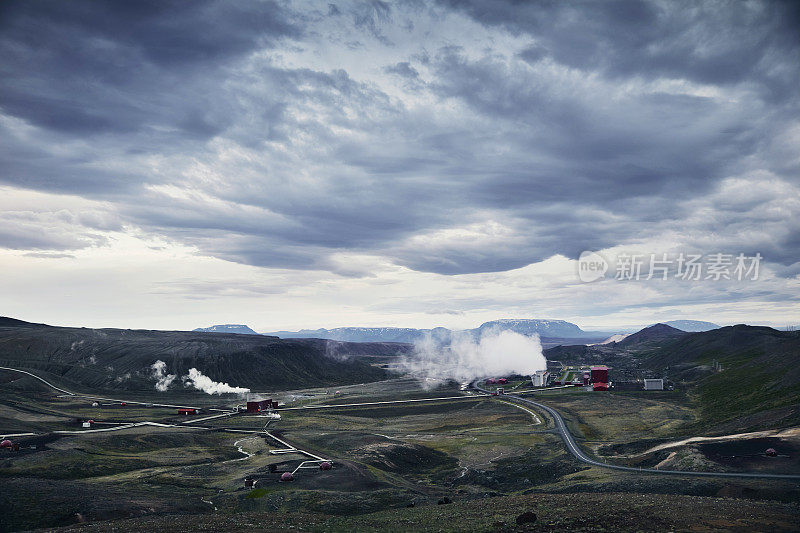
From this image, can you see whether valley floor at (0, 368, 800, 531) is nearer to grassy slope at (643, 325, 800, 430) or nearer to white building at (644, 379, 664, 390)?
grassy slope at (643, 325, 800, 430)

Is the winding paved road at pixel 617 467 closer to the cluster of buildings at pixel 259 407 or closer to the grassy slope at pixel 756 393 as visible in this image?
the grassy slope at pixel 756 393

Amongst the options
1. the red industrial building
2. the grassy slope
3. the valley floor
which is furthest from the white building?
the red industrial building

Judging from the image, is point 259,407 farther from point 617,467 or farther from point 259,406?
point 617,467

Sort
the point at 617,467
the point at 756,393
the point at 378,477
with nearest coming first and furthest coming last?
1. the point at 617,467
2. the point at 378,477
3. the point at 756,393

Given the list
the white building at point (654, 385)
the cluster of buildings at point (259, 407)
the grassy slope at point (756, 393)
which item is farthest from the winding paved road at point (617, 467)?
the cluster of buildings at point (259, 407)

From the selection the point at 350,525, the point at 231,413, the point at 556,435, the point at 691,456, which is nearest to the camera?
the point at 350,525

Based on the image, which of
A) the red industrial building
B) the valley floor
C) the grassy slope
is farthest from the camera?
the red industrial building

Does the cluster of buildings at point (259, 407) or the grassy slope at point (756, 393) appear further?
the cluster of buildings at point (259, 407)

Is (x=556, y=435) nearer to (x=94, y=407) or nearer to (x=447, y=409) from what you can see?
(x=447, y=409)

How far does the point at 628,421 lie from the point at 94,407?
173771 millimetres

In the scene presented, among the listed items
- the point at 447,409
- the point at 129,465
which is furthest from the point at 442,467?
the point at 447,409

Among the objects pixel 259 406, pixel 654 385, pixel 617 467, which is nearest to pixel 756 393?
pixel 654 385

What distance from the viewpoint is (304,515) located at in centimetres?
5566

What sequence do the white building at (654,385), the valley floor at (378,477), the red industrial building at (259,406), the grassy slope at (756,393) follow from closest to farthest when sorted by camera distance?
1. the valley floor at (378,477)
2. the grassy slope at (756,393)
3. the red industrial building at (259,406)
4. the white building at (654,385)
